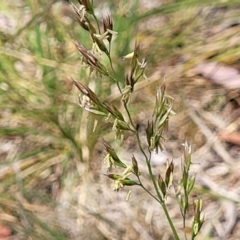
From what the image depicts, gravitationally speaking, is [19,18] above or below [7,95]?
above

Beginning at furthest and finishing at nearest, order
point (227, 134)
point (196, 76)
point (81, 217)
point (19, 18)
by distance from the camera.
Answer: point (19, 18) < point (196, 76) < point (227, 134) < point (81, 217)

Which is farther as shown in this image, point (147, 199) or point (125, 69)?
point (125, 69)

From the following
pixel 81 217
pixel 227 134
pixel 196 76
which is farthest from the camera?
pixel 196 76

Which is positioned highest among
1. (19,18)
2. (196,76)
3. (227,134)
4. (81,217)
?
(19,18)

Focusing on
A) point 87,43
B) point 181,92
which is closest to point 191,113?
point 181,92

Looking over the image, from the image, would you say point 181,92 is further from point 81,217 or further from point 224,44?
point 81,217

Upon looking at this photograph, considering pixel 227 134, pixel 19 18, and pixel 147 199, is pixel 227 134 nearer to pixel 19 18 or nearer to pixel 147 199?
pixel 147 199

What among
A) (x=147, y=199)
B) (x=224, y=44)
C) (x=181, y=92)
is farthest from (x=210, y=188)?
(x=224, y=44)
